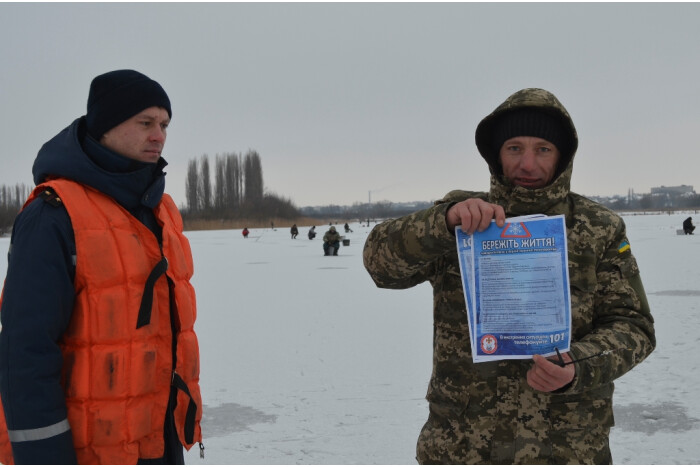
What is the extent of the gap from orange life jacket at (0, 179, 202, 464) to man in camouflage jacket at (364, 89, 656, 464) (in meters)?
0.74

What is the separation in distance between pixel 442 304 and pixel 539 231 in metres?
0.40

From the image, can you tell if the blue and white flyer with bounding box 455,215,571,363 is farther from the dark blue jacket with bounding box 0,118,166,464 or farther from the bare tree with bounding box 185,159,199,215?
the bare tree with bounding box 185,159,199,215

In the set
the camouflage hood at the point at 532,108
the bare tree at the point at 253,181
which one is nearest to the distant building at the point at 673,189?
the bare tree at the point at 253,181

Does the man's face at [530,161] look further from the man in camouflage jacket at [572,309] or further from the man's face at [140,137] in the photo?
the man's face at [140,137]

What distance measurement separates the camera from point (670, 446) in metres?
3.44

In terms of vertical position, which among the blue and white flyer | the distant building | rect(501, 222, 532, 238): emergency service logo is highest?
the distant building

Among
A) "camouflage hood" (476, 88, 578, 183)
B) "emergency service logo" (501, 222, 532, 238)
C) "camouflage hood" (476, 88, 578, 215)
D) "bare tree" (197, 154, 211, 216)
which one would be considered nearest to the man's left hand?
"emergency service logo" (501, 222, 532, 238)

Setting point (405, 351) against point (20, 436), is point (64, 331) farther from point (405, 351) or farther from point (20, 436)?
point (405, 351)

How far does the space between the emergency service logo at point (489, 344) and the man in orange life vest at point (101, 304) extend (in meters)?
1.04

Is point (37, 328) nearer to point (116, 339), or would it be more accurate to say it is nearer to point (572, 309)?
point (116, 339)

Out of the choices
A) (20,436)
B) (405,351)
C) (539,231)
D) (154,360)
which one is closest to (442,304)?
(539,231)

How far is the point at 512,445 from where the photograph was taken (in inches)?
66.3

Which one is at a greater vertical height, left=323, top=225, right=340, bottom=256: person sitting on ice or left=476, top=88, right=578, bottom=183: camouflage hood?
left=476, top=88, right=578, bottom=183: camouflage hood

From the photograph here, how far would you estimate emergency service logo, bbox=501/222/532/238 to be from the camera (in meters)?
1.56
